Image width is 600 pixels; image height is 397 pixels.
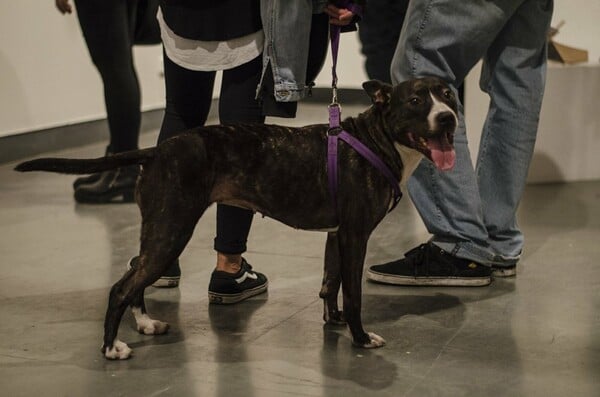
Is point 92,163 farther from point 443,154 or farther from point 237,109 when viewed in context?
point 443,154

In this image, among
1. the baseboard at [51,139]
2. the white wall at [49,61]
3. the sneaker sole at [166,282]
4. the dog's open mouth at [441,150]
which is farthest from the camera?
the baseboard at [51,139]

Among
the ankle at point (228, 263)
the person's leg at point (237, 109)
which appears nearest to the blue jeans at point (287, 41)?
the person's leg at point (237, 109)

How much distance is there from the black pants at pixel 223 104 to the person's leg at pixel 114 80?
1.46 m

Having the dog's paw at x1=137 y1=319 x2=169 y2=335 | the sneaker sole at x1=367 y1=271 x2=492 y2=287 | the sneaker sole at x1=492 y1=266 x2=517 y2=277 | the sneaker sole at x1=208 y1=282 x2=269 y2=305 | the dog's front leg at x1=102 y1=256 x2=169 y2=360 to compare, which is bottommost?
Answer: the sneaker sole at x1=492 y1=266 x2=517 y2=277

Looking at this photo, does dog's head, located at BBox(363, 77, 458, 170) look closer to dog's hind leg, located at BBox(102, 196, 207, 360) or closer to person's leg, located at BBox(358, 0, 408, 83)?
dog's hind leg, located at BBox(102, 196, 207, 360)

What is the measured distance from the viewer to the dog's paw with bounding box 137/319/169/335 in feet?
9.02

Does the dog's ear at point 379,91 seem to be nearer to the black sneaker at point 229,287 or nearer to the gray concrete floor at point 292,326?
the gray concrete floor at point 292,326

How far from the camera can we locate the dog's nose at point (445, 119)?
247 centimetres

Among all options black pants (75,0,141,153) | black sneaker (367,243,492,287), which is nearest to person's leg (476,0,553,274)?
black sneaker (367,243,492,287)

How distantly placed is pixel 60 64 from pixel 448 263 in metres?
3.43

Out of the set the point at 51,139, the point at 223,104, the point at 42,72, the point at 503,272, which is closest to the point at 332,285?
the point at 223,104

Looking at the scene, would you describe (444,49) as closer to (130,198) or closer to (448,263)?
(448,263)

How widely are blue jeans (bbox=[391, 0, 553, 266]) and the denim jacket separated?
0.46 meters

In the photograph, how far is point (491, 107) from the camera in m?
3.35
